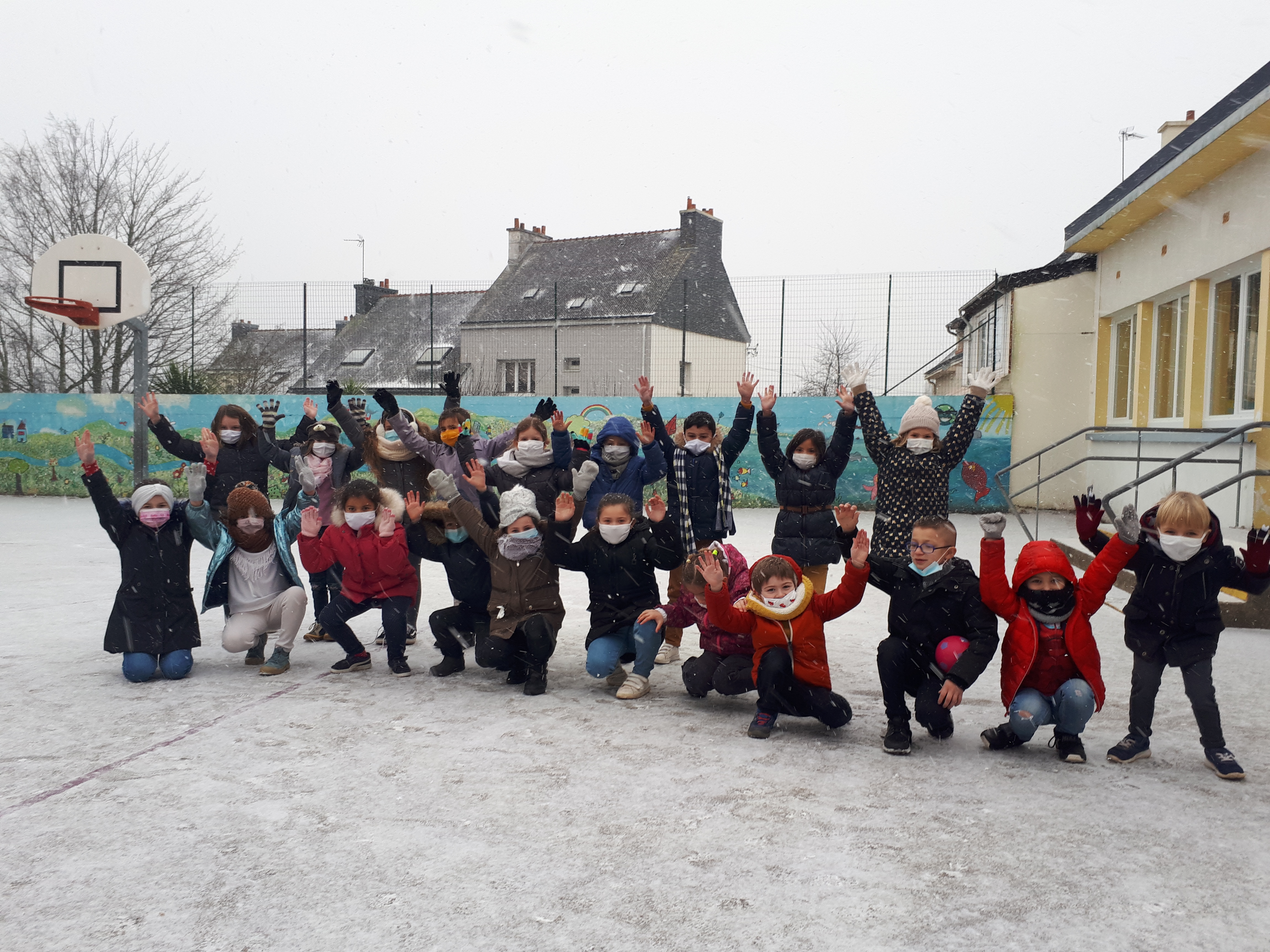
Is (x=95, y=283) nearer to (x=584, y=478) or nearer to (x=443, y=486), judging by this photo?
(x=443, y=486)

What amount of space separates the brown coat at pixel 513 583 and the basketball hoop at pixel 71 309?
479cm

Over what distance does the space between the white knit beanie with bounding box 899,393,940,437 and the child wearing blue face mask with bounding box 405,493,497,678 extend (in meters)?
2.61

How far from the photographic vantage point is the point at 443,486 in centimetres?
543

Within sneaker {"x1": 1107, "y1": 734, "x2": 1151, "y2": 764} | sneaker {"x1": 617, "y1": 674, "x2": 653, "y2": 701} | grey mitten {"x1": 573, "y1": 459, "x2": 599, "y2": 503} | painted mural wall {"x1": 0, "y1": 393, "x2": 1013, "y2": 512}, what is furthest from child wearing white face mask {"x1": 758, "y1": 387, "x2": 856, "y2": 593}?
painted mural wall {"x1": 0, "y1": 393, "x2": 1013, "y2": 512}

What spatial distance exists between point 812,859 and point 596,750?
1.32 m

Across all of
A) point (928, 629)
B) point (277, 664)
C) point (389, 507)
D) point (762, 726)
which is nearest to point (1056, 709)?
point (928, 629)

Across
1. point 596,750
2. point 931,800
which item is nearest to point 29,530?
point 596,750

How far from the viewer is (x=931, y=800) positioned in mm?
3609

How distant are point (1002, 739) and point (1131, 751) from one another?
506 millimetres

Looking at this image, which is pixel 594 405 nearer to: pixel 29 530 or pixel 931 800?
pixel 29 530

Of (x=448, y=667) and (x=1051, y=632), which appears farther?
(x=448, y=667)

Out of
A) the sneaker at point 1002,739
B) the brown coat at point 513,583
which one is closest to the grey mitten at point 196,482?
the brown coat at point 513,583

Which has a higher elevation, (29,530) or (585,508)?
(585,508)

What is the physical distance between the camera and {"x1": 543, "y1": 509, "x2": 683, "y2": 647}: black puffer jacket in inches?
207
